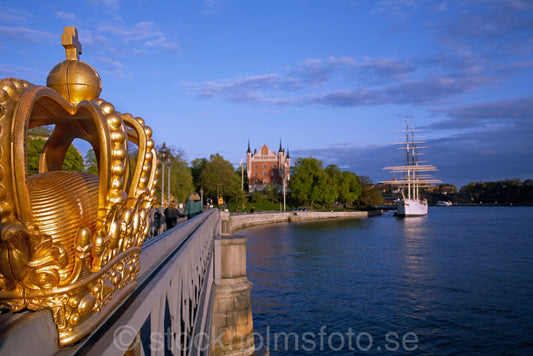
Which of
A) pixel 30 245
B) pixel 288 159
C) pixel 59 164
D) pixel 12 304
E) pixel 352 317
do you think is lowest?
pixel 352 317

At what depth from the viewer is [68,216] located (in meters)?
1.14

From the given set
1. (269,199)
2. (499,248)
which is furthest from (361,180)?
(499,248)

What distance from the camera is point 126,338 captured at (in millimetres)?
1229

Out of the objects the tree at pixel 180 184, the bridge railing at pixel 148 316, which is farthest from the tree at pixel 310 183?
the bridge railing at pixel 148 316

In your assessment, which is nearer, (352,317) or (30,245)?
(30,245)

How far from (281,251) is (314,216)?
47008 mm

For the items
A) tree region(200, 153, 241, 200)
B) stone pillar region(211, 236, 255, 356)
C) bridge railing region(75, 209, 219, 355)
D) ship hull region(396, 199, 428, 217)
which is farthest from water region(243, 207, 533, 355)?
ship hull region(396, 199, 428, 217)

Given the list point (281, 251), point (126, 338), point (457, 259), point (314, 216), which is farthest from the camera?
point (314, 216)

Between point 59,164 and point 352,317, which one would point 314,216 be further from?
point 59,164

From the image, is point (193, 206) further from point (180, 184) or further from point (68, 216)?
point (180, 184)

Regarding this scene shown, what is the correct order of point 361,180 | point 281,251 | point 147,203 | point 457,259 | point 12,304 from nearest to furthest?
point 12,304 < point 147,203 < point 457,259 < point 281,251 < point 361,180

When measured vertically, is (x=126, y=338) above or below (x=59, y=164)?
below

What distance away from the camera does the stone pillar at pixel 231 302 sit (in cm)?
1073

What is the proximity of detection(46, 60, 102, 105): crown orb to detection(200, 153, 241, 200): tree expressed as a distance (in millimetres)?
76899
